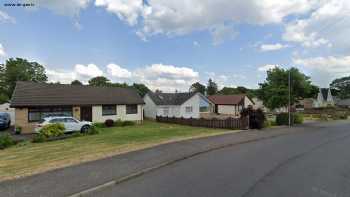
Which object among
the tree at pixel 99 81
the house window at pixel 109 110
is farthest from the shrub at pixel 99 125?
the tree at pixel 99 81

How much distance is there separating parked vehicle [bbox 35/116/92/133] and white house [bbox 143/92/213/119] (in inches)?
641

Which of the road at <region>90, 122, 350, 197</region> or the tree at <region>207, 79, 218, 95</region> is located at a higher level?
the tree at <region>207, 79, 218, 95</region>

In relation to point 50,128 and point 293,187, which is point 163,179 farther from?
point 50,128

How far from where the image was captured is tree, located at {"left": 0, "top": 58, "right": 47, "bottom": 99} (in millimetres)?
50031

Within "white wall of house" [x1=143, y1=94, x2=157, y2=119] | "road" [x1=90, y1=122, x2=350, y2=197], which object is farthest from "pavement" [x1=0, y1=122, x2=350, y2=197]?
"white wall of house" [x1=143, y1=94, x2=157, y2=119]

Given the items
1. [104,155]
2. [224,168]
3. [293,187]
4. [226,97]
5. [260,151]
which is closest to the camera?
[293,187]

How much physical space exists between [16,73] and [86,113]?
4106 centimetres

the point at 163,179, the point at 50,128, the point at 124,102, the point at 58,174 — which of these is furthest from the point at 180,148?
the point at 124,102

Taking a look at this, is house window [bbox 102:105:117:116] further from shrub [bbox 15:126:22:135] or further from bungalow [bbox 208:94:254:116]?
bungalow [bbox 208:94:254:116]

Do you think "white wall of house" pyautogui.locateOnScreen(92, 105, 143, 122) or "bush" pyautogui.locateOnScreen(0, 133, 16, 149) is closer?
"bush" pyautogui.locateOnScreen(0, 133, 16, 149)

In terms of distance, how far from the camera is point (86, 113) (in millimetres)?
23344

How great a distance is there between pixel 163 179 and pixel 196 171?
132cm

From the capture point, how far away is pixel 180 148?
34.3ft

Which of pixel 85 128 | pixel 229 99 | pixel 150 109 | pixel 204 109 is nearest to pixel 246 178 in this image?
pixel 85 128
